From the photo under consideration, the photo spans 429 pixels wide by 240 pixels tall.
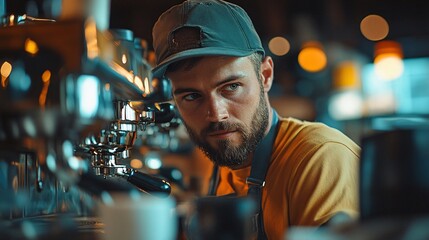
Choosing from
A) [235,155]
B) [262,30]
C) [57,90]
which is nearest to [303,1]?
[262,30]

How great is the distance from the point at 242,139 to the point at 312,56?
453 centimetres

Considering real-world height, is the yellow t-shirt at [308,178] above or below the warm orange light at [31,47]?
below

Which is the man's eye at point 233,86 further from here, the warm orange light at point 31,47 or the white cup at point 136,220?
the white cup at point 136,220

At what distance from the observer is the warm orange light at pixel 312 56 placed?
19.7ft

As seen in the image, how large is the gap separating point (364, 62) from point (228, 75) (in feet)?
18.1

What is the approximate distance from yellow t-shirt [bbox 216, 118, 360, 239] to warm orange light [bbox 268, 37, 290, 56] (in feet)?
14.6

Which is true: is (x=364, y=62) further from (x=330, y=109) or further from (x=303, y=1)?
(x=303, y=1)

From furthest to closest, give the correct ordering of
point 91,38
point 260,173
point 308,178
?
point 260,173 → point 308,178 → point 91,38

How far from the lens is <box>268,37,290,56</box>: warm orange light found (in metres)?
6.14

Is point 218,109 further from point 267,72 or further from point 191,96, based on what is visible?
point 267,72

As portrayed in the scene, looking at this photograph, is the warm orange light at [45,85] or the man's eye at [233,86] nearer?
the warm orange light at [45,85]

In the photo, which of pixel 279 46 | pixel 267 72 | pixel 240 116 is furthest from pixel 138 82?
pixel 279 46

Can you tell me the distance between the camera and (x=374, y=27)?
19.5 ft

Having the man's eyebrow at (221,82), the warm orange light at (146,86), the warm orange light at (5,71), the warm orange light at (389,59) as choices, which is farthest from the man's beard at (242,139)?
the warm orange light at (389,59)
